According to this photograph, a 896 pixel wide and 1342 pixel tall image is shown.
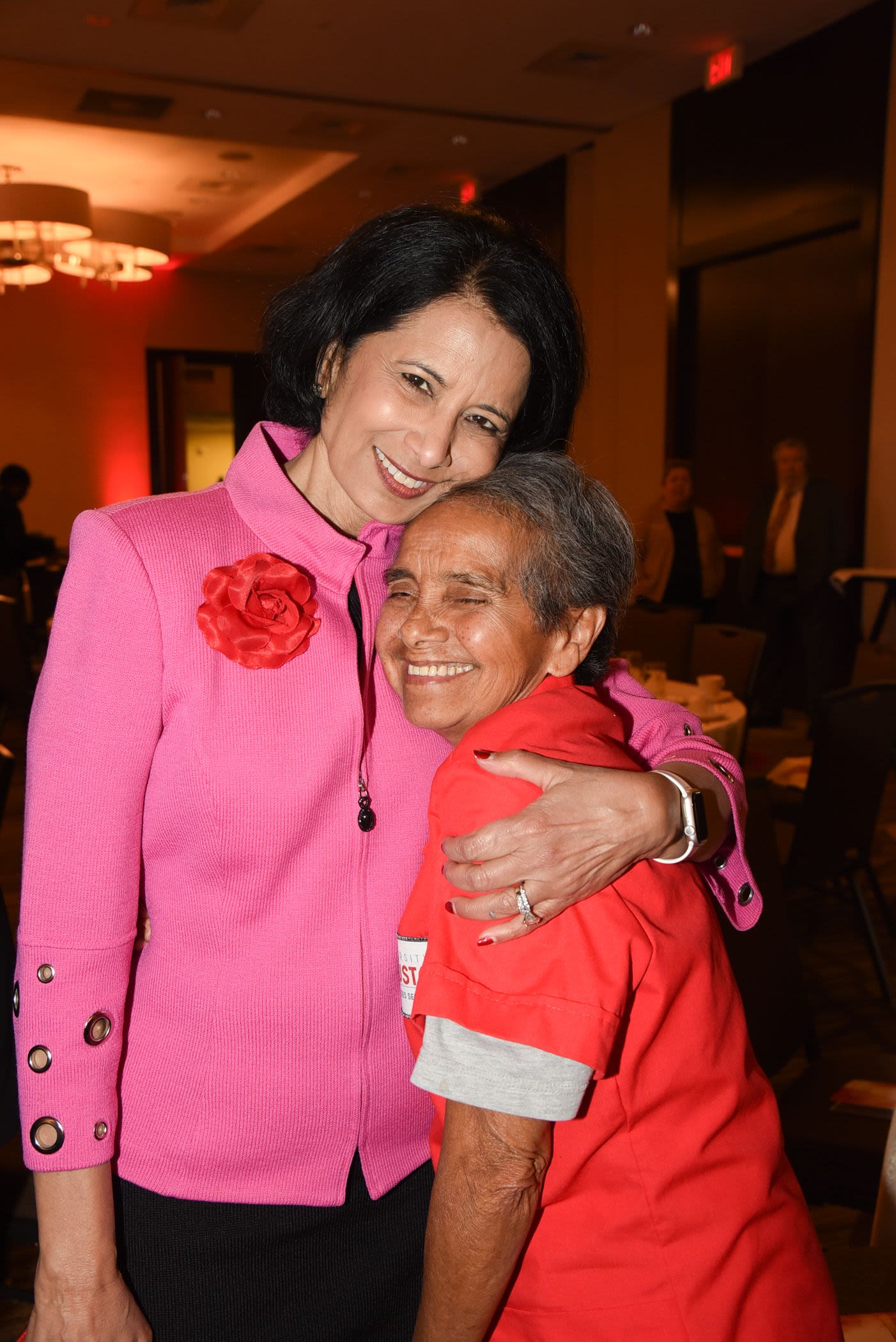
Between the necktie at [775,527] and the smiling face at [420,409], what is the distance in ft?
21.6

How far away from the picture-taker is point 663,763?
1262mm

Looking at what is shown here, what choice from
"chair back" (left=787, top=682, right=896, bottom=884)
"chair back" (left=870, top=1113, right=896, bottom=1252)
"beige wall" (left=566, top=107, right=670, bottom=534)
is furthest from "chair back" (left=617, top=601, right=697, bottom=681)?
"chair back" (left=870, top=1113, right=896, bottom=1252)

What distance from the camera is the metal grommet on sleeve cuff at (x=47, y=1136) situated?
3.33 ft

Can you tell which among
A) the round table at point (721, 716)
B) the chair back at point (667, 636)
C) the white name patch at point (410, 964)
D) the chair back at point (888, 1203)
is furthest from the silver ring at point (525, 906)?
the chair back at point (667, 636)

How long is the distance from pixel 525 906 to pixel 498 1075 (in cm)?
14

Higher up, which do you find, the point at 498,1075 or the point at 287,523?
the point at 287,523

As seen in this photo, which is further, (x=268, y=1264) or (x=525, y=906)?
(x=268, y=1264)

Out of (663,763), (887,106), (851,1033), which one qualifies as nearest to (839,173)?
(887,106)

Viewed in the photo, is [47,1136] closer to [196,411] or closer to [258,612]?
[258,612]

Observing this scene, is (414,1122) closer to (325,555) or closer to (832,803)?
(325,555)

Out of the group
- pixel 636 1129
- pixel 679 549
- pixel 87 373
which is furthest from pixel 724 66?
pixel 87 373

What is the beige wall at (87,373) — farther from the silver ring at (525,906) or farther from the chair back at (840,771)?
the silver ring at (525,906)

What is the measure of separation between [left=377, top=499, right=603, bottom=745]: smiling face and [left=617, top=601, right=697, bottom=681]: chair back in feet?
13.0

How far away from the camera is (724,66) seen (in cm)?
725
